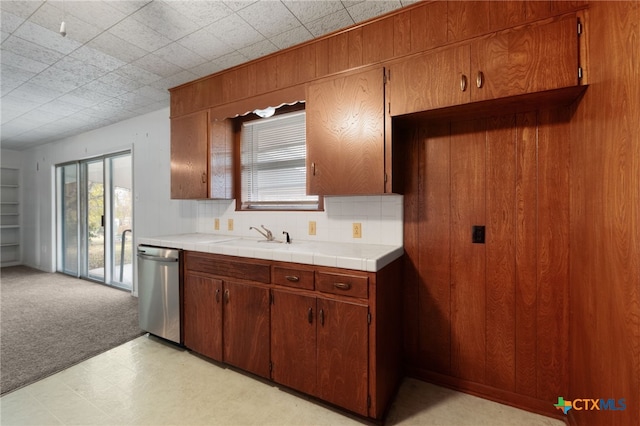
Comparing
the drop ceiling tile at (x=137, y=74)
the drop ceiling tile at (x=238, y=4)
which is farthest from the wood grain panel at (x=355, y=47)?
the drop ceiling tile at (x=137, y=74)

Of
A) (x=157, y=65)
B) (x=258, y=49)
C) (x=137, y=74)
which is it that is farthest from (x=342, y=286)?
(x=137, y=74)

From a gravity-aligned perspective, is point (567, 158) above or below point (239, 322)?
above

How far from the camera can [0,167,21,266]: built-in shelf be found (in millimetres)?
6027

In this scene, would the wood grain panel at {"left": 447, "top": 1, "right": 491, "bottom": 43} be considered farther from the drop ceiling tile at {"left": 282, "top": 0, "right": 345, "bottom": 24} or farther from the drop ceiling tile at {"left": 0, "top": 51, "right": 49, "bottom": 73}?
the drop ceiling tile at {"left": 0, "top": 51, "right": 49, "bottom": 73}

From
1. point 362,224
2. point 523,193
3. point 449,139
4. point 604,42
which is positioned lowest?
point 362,224

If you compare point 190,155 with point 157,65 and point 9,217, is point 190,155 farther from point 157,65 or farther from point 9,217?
point 9,217

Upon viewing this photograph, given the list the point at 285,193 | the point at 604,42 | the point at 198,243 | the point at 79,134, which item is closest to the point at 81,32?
the point at 198,243

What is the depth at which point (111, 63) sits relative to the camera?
8.56 feet

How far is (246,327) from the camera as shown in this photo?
2.13 meters

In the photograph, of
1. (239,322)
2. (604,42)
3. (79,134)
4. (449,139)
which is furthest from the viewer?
(79,134)

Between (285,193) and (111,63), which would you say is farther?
(285,193)

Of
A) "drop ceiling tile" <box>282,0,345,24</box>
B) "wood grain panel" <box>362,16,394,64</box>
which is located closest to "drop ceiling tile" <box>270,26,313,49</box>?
"drop ceiling tile" <box>282,0,345,24</box>

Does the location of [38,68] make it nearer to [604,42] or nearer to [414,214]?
[414,214]

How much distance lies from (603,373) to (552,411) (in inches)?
30.9
